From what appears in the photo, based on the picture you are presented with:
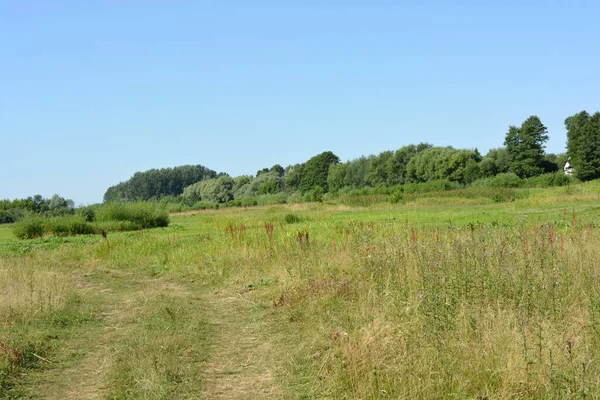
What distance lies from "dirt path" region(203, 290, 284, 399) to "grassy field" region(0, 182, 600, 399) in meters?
0.02

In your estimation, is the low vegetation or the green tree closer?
the low vegetation

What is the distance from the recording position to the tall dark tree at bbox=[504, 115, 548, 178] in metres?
68.3

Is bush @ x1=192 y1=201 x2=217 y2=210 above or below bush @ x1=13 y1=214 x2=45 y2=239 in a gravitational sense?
above

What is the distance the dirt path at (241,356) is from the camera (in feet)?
17.1

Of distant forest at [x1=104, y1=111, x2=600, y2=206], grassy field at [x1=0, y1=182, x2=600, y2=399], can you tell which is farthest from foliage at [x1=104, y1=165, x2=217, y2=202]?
grassy field at [x1=0, y1=182, x2=600, y2=399]

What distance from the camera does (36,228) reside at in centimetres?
3234

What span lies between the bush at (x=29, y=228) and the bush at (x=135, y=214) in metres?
4.97

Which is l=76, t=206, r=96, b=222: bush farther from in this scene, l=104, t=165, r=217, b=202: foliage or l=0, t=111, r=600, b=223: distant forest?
l=104, t=165, r=217, b=202: foliage

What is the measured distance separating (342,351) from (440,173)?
2635 inches

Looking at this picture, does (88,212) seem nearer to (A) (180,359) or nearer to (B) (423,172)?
(A) (180,359)

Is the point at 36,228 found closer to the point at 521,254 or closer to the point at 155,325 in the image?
the point at 155,325

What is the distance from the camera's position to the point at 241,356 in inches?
248

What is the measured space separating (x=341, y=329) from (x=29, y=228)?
30.8m

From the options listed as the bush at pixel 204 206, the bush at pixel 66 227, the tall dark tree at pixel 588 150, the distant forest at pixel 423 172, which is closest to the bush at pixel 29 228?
the bush at pixel 66 227
